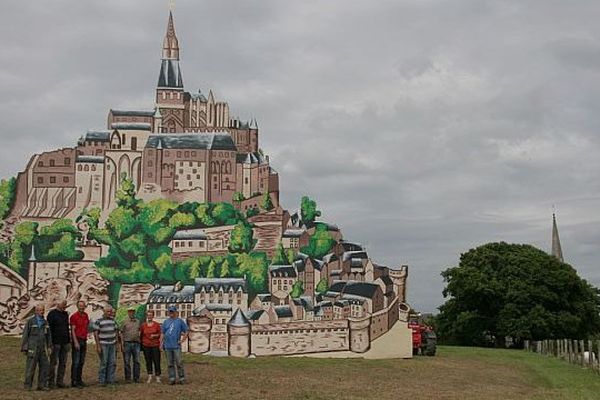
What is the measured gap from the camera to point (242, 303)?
79.4 ft

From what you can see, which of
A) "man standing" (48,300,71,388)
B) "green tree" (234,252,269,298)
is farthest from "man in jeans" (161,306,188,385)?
"green tree" (234,252,269,298)

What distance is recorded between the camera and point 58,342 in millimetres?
14430

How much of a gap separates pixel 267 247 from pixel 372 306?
149 inches

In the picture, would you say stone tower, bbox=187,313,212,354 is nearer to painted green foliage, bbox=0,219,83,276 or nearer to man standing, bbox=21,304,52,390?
painted green foliage, bbox=0,219,83,276

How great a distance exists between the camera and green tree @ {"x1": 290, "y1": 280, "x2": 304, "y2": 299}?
24.6 m

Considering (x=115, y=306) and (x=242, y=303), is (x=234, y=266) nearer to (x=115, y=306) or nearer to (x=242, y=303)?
(x=242, y=303)

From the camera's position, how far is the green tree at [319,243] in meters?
25.3

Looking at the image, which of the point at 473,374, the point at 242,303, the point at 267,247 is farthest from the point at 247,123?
the point at 473,374

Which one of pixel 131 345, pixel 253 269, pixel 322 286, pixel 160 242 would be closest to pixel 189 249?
pixel 160 242

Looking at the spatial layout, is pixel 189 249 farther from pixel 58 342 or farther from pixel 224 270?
pixel 58 342

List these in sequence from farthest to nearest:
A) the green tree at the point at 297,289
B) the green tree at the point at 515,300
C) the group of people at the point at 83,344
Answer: the green tree at the point at 515,300
the green tree at the point at 297,289
the group of people at the point at 83,344

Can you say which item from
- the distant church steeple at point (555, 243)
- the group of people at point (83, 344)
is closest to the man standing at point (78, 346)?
the group of people at point (83, 344)

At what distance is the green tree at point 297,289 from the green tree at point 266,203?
2.53 meters

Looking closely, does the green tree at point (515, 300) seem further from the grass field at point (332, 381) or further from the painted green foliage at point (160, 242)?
the painted green foliage at point (160, 242)
